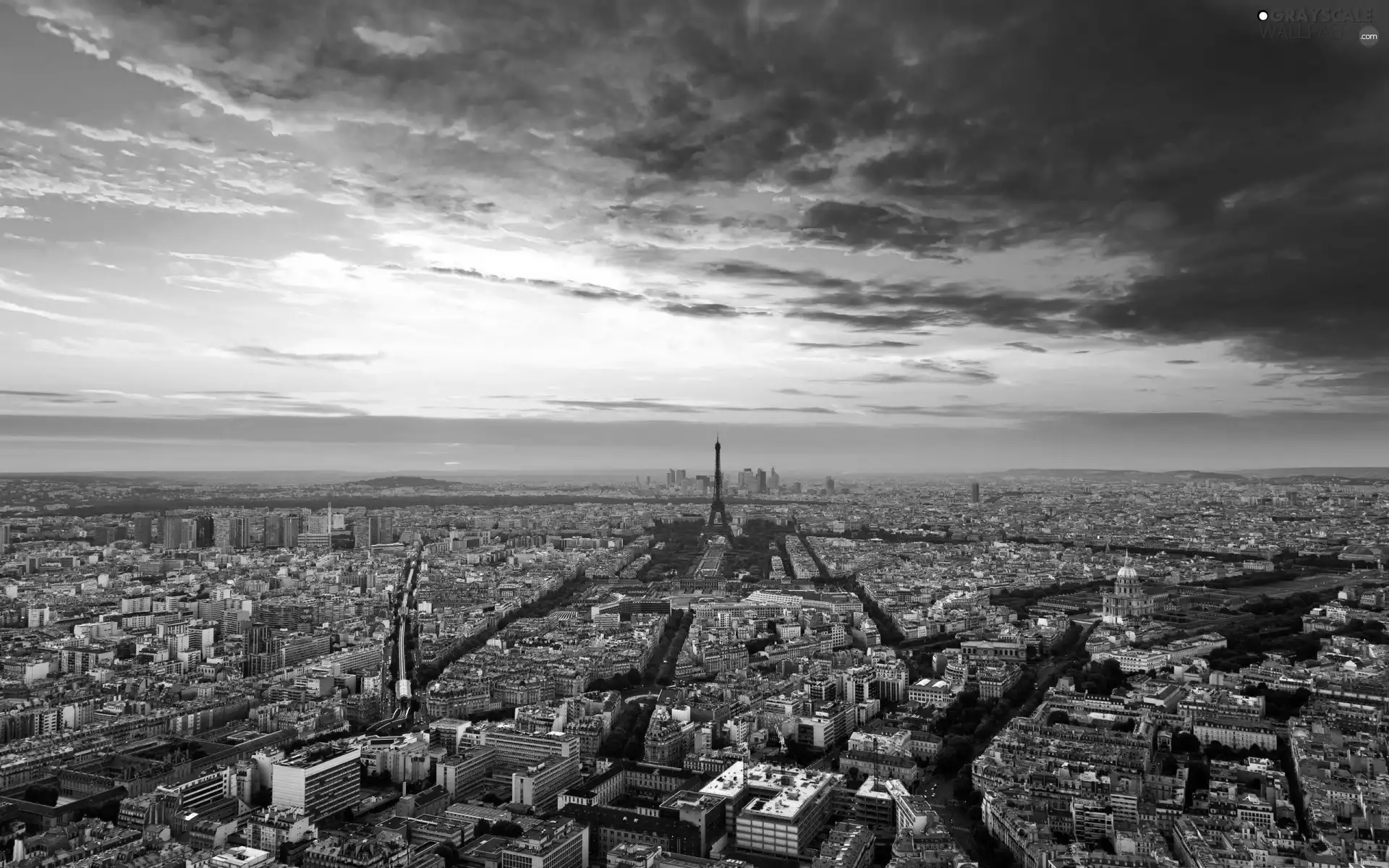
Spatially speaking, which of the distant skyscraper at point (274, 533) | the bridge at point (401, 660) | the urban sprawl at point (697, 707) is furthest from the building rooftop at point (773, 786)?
the distant skyscraper at point (274, 533)

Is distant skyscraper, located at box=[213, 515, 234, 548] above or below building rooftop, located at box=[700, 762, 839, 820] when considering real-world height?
above

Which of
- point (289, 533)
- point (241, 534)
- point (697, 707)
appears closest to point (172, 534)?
point (241, 534)

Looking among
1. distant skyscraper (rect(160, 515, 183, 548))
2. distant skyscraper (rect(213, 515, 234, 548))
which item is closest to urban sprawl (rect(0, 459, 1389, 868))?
distant skyscraper (rect(160, 515, 183, 548))

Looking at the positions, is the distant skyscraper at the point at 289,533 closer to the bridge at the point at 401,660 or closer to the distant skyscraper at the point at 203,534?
the distant skyscraper at the point at 203,534

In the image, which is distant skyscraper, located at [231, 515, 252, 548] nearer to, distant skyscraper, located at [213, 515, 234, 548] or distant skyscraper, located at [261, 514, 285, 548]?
distant skyscraper, located at [213, 515, 234, 548]

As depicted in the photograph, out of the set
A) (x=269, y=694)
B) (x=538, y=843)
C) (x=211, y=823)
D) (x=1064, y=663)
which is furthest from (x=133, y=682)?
(x=1064, y=663)

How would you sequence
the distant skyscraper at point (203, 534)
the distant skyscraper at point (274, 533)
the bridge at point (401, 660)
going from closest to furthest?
the bridge at point (401, 660) < the distant skyscraper at point (203, 534) < the distant skyscraper at point (274, 533)

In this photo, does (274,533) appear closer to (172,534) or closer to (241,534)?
(241,534)

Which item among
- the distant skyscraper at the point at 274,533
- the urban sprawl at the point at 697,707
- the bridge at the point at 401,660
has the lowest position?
the bridge at the point at 401,660
